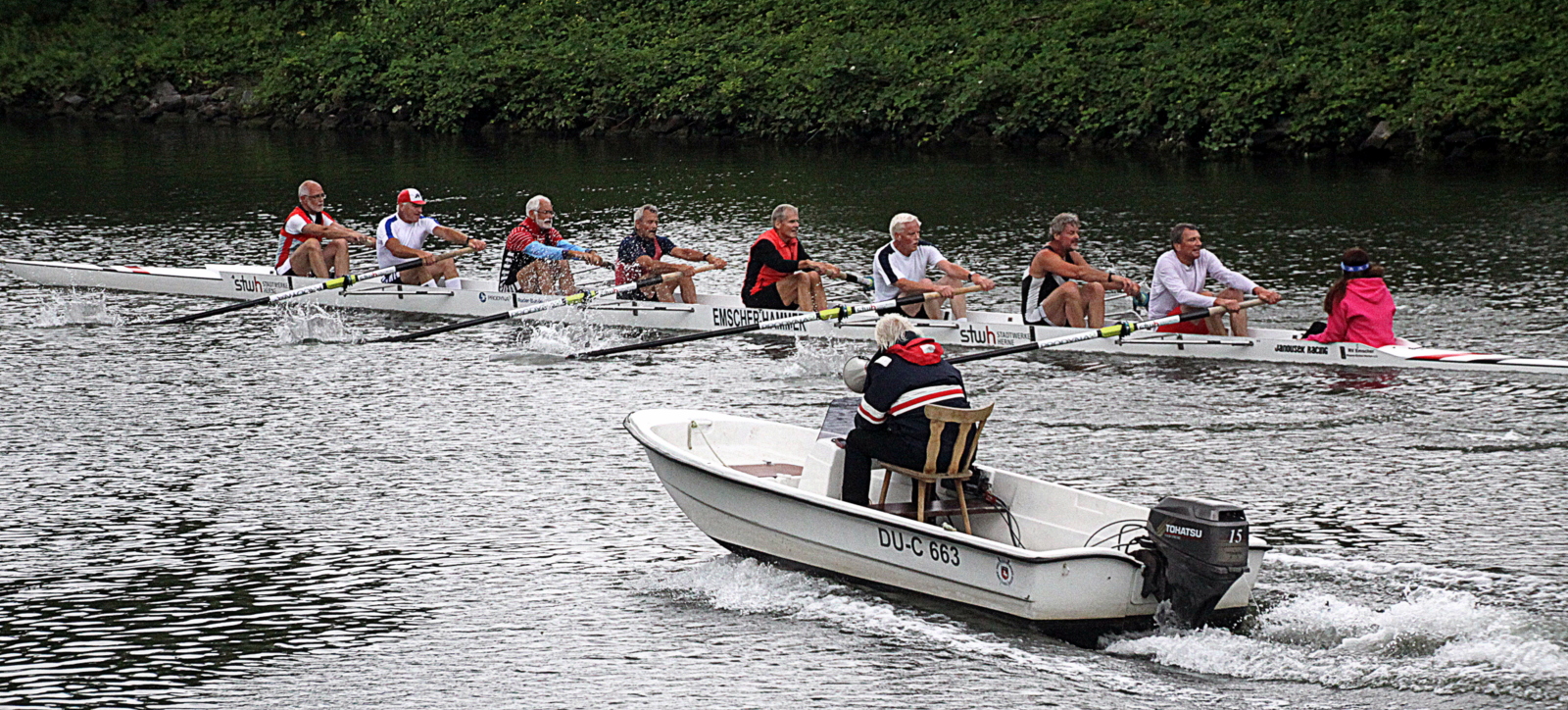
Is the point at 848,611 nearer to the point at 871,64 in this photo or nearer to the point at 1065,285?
the point at 1065,285

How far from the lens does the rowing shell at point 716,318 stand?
16.5 m

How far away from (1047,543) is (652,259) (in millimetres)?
9958

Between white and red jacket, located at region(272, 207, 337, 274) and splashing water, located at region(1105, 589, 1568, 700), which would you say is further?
white and red jacket, located at region(272, 207, 337, 274)

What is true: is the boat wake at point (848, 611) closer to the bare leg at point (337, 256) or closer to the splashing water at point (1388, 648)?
the splashing water at point (1388, 648)

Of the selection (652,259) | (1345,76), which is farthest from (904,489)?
(1345,76)

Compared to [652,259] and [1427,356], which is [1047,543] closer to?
[1427,356]

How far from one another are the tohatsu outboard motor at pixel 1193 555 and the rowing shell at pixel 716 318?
7.06 metres

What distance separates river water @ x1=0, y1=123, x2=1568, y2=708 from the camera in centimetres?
1002

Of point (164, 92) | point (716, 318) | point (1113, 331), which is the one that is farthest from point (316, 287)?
point (164, 92)

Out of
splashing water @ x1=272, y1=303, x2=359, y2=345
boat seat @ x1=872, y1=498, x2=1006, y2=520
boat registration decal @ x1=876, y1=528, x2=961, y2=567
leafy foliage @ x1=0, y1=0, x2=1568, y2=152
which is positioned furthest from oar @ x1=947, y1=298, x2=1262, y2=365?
leafy foliage @ x1=0, y1=0, x2=1568, y2=152

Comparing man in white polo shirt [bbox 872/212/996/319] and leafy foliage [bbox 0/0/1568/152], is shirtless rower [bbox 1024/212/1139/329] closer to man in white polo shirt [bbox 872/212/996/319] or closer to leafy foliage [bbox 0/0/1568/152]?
man in white polo shirt [bbox 872/212/996/319]

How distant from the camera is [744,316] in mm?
19516

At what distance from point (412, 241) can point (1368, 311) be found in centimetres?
1125

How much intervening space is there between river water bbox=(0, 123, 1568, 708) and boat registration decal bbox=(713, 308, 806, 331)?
0.96 ft
